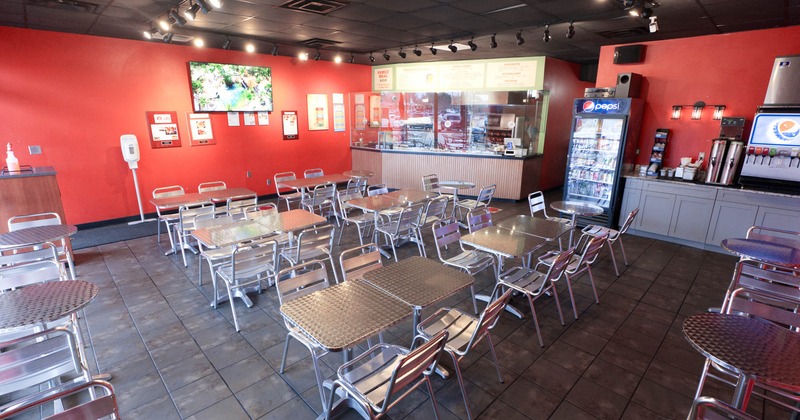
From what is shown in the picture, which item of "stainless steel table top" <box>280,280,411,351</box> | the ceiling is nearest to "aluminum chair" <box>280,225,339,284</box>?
"stainless steel table top" <box>280,280,411,351</box>

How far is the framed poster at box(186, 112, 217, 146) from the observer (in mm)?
7695

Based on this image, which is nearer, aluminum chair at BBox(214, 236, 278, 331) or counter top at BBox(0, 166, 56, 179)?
aluminum chair at BBox(214, 236, 278, 331)

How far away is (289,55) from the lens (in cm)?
879

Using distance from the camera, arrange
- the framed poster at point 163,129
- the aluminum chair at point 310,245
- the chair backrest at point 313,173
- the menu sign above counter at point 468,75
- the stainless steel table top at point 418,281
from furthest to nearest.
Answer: the menu sign above counter at point 468,75
the chair backrest at point 313,173
the framed poster at point 163,129
the aluminum chair at point 310,245
the stainless steel table top at point 418,281

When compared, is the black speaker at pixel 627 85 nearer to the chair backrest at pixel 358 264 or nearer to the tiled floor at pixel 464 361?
the tiled floor at pixel 464 361

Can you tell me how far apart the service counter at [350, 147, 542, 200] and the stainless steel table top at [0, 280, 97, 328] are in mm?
7542

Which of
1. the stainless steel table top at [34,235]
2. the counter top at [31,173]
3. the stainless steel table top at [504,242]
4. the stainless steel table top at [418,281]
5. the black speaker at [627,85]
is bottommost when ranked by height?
the stainless steel table top at [418,281]

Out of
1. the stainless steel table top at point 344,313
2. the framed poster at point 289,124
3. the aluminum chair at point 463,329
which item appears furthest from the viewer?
the framed poster at point 289,124

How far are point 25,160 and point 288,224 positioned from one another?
510cm

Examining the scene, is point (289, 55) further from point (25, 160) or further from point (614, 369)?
point (614, 369)

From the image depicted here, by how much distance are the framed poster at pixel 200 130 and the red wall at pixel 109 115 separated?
0.37 ft

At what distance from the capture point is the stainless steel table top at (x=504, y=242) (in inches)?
144

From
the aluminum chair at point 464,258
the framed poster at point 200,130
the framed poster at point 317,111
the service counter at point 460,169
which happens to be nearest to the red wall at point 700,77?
the service counter at point 460,169

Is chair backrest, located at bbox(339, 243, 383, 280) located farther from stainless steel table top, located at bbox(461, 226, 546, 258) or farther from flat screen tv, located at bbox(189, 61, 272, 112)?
flat screen tv, located at bbox(189, 61, 272, 112)
